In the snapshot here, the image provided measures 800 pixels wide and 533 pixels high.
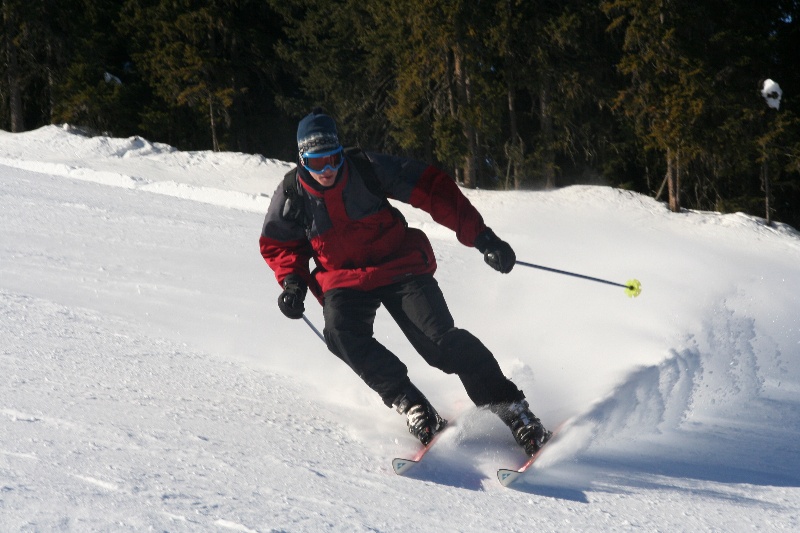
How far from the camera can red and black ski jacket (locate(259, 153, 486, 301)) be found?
3742 mm

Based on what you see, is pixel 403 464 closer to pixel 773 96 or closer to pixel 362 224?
pixel 362 224

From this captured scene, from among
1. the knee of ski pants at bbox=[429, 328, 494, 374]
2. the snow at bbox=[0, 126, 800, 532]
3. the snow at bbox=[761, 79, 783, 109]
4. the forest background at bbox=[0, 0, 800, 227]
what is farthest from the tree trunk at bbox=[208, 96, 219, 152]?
the knee of ski pants at bbox=[429, 328, 494, 374]

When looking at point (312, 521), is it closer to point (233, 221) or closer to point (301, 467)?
point (301, 467)

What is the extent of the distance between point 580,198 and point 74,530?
14076 millimetres

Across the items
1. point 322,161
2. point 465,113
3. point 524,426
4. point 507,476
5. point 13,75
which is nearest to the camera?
point 507,476

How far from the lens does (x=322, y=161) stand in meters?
3.65

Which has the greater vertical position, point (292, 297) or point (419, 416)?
point (292, 297)

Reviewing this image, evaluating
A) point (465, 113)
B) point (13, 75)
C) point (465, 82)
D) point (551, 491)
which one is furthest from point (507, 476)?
point (13, 75)

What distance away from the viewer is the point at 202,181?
14836 mm

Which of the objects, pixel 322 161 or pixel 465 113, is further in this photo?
pixel 465 113

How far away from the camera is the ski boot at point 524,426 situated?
332 cm

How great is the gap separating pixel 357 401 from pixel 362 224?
86 cm

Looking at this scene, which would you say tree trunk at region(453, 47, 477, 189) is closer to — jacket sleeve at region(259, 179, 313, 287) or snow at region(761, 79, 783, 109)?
snow at region(761, 79, 783, 109)

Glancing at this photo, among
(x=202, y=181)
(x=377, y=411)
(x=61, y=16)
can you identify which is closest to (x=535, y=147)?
(x=202, y=181)
